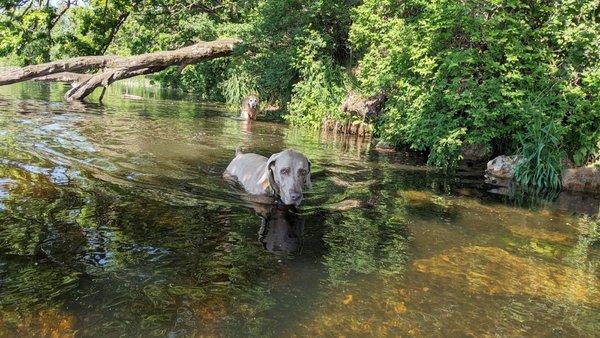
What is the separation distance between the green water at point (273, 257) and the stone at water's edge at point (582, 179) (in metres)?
1.48

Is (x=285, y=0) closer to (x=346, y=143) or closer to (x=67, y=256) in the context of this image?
(x=346, y=143)

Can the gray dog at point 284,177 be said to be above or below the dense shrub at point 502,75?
below

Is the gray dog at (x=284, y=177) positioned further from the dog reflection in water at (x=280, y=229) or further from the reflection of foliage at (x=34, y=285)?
the reflection of foliage at (x=34, y=285)

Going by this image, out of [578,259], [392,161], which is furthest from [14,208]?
[392,161]

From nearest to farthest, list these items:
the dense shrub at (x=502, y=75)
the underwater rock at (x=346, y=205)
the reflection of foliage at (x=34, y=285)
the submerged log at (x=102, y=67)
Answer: the reflection of foliage at (x=34, y=285) < the underwater rock at (x=346, y=205) < the dense shrub at (x=502, y=75) < the submerged log at (x=102, y=67)

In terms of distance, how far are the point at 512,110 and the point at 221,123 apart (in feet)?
36.9

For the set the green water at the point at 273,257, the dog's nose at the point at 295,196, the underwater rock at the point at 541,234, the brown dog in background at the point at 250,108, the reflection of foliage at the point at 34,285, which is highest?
the brown dog in background at the point at 250,108

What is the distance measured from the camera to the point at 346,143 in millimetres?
16078

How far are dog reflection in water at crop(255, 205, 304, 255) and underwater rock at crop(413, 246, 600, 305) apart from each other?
55.9 inches

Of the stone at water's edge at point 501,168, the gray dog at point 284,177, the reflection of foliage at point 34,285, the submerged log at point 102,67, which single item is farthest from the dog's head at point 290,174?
the submerged log at point 102,67


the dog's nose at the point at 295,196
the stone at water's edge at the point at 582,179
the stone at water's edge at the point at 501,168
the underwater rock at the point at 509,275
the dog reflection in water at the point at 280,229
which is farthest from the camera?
the stone at water's edge at the point at 501,168

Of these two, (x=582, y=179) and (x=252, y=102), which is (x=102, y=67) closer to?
(x=252, y=102)

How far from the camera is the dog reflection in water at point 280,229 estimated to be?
544cm

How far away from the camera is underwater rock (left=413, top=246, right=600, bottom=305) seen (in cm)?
468
